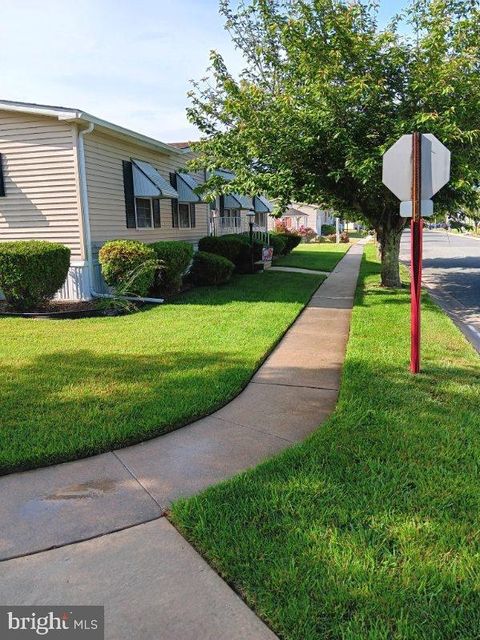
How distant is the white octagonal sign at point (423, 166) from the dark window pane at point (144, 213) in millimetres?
8282

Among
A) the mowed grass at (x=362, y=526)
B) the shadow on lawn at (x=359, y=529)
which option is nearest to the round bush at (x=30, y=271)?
the mowed grass at (x=362, y=526)

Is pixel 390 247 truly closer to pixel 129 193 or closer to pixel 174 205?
pixel 174 205

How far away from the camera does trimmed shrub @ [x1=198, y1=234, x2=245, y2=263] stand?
50.3 feet

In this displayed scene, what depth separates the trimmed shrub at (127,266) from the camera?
9.89 m

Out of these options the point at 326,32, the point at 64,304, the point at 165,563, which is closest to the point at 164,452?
the point at 165,563

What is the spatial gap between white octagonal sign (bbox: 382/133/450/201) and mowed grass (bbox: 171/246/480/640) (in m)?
2.19

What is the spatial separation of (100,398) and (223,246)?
10.9 meters

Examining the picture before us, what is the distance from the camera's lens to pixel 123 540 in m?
2.78

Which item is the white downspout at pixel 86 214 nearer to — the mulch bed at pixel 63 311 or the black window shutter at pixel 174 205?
the mulch bed at pixel 63 311

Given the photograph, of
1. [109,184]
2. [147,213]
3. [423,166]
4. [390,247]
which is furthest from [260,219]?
[423,166]

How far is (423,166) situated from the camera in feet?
17.1

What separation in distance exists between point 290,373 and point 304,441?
6.49 ft

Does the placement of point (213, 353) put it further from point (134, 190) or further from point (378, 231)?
point (378, 231)

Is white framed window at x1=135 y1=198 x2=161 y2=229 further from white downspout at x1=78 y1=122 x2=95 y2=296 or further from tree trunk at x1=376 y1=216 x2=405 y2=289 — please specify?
tree trunk at x1=376 y1=216 x2=405 y2=289
